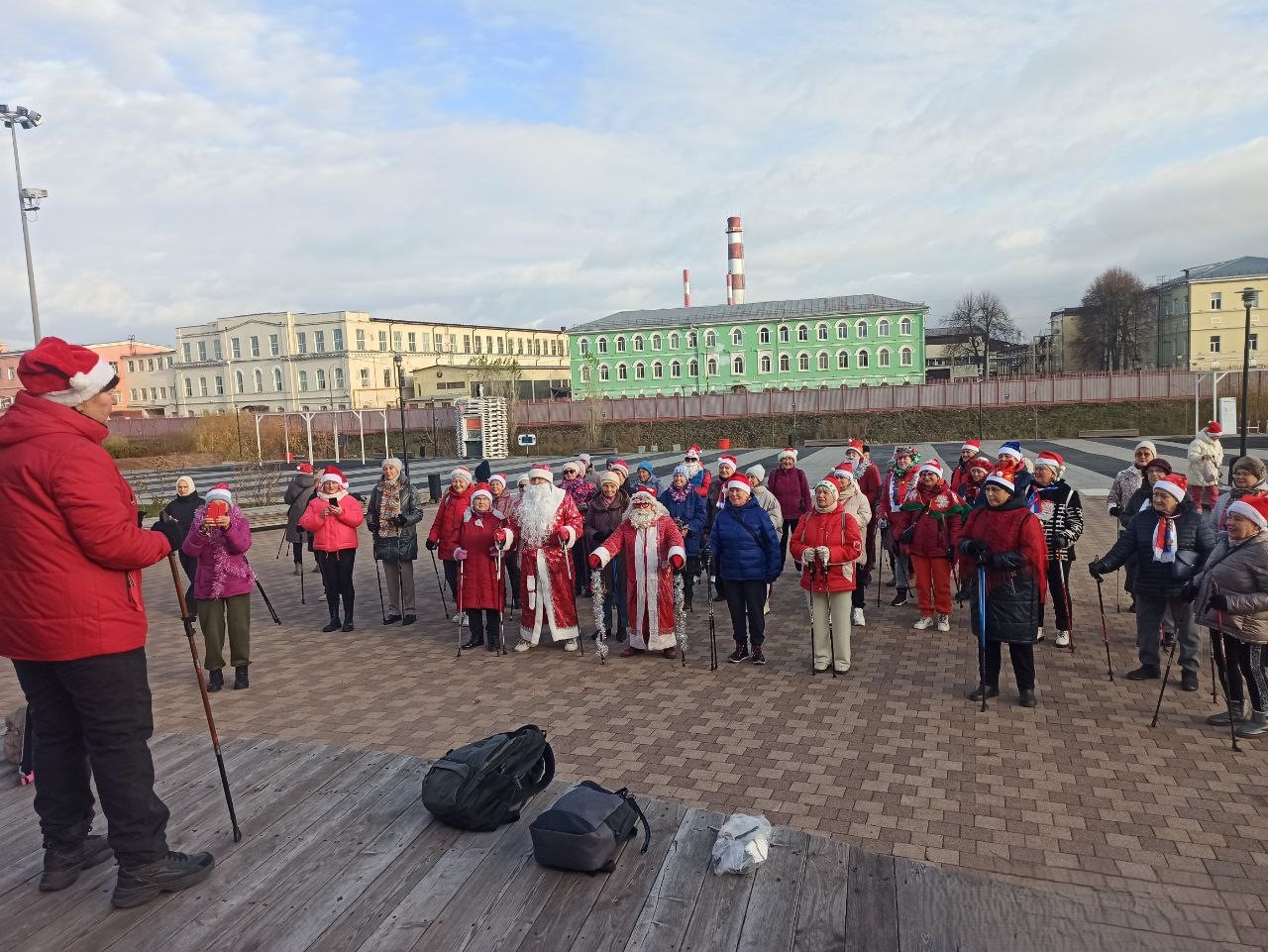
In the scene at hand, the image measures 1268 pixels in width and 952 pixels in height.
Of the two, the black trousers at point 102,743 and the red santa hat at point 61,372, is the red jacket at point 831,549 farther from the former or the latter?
the red santa hat at point 61,372

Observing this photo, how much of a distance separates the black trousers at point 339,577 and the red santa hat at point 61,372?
688 cm

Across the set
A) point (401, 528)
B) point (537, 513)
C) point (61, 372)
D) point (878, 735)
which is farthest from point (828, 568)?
point (61, 372)

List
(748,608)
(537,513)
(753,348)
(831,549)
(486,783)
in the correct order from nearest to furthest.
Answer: (486,783), (831,549), (748,608), (537,513), (753,348)

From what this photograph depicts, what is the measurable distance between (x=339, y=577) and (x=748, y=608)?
5245 millimetres

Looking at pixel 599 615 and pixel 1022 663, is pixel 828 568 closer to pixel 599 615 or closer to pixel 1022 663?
pixel 1022 663


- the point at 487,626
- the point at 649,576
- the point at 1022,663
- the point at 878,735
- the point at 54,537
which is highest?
the point at 54,537

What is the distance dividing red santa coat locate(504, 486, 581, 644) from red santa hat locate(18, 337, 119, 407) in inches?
229

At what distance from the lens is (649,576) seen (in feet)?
28.2

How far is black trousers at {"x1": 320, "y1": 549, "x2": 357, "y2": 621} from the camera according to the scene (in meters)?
10.1

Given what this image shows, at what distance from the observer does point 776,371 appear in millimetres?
76312

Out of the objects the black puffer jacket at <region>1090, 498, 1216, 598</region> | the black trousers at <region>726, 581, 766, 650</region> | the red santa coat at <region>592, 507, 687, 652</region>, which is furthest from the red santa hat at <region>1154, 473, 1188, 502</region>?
the red santa coat at <region>592, 507, 687, 652</region>

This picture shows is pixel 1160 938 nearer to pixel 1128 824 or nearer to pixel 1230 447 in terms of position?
pixel 1128 824

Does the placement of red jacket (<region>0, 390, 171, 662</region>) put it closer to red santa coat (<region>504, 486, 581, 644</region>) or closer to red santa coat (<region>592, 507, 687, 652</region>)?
red santa coat (<region>592, 507, 687, 652</region>)

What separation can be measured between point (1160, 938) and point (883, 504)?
25.7 ft
